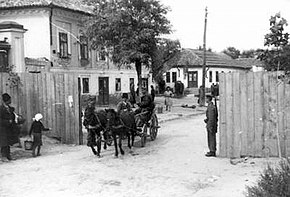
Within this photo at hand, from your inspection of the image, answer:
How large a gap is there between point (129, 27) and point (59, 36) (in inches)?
244

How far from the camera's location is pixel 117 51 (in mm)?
25531

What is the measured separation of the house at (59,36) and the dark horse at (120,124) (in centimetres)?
1231

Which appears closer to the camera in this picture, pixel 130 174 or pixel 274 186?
pixel 274 186

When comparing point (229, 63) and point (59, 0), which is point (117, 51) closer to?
point (59, 0)

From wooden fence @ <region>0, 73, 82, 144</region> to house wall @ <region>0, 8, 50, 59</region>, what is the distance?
13.2 m

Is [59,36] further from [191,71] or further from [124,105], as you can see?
[191,71]

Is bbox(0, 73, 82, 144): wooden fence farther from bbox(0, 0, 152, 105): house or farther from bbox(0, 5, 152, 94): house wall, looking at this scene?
bbox(0, 5, 152, 94): house wall

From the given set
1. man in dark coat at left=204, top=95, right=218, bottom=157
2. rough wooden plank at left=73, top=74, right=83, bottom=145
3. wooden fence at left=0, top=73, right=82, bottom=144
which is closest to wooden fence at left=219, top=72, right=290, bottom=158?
man in dark coat at left=204, top=95, right=218, bottom=157

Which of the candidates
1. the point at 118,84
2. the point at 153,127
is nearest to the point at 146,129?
the point at 153,127

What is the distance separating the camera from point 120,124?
12.0m

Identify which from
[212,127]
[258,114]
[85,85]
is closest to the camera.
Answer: [258,114]

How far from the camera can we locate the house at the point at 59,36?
27594 mm

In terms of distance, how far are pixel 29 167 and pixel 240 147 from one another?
5241mm

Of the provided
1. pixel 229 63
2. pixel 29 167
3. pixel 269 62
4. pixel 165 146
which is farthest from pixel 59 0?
pixel 229 63
